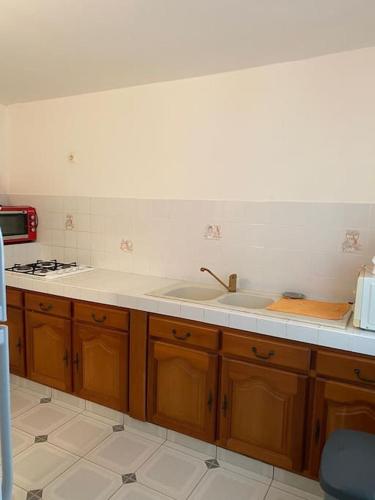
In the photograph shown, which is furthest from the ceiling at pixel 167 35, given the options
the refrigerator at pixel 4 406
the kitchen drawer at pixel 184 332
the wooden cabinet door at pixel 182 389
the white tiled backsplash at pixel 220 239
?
the wooden cabinet door at pixel 182 389

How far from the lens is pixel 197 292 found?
8.14ft

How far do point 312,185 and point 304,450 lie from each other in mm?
1391

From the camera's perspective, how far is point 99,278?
8.62 feet

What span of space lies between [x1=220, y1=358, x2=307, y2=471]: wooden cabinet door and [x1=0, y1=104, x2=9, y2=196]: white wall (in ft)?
8.55

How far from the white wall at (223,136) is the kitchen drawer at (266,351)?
89 centimetres

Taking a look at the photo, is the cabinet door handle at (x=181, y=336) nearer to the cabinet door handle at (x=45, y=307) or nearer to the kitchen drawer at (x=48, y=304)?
the kitchen drawer at (x=48, y=304)

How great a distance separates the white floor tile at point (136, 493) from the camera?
180cm

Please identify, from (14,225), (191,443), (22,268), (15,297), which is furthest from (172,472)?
(14,225)

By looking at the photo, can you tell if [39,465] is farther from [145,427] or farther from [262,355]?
[262,355]

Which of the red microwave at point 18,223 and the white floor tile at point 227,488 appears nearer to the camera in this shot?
the white floor tile at point 227,488

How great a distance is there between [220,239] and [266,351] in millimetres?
867

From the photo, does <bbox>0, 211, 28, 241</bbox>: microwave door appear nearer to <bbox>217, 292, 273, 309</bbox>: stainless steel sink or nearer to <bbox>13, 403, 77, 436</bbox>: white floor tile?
<bbox>13, 403, 77, 436</bbox>: white floor tile

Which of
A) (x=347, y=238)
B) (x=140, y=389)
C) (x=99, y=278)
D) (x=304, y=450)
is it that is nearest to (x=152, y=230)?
(x=99, y=278)

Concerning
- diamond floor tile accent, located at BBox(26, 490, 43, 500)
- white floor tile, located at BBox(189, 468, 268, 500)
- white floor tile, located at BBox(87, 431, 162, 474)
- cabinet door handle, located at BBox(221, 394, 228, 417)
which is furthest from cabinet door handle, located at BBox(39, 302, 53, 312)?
white floor tile, located at BBox(189, 468, 268, 500)
